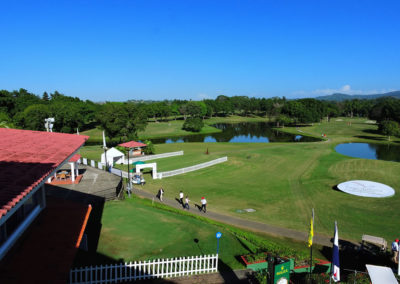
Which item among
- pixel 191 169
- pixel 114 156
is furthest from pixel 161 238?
pixel 114 156

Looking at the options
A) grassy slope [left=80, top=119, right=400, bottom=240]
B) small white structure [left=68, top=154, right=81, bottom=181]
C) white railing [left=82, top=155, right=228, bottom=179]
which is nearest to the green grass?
grassy slope [left=80, top=119, right=400, bottom=240]

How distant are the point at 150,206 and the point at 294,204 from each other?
1329cm

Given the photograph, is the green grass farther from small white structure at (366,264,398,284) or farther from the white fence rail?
the white fence rail

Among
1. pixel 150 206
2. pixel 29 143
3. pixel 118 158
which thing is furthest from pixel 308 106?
pixel 29 143

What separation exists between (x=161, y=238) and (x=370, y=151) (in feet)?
225

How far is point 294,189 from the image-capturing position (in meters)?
31.9

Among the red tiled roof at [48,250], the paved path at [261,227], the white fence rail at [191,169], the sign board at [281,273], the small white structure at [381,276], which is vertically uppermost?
the red tiled roof at [48,250]

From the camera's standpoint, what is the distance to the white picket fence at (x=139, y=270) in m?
12.2

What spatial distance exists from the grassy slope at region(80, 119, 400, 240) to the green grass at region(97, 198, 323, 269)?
545cm

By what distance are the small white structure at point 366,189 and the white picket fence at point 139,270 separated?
69.4 feet

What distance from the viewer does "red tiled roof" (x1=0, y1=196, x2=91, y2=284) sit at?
873 cm

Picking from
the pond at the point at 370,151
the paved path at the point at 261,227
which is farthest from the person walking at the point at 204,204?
the pond at the point at 370,151

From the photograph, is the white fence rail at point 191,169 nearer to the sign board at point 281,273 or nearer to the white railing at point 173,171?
the white railing at point 173,171

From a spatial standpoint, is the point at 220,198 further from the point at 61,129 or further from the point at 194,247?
the point at 61,129
